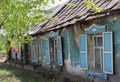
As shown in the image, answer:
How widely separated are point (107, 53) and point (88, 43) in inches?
56.6

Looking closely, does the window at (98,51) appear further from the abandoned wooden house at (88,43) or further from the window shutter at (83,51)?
the window shutter at (83,51)

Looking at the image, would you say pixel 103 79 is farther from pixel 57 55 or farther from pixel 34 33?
pixel 34 33

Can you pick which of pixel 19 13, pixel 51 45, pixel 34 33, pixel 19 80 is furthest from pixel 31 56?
pixel 19 13

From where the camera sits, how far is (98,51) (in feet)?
32.7

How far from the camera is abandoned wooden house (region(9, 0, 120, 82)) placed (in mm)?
8859

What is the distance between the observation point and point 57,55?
523 inches

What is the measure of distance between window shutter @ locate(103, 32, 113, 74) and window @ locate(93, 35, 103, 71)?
2.00ft

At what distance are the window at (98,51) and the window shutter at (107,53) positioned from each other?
2.00ft

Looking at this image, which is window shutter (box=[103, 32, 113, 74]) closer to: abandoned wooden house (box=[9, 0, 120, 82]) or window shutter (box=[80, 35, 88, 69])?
abandoned wooden house (box=[9, 0, 120, 82])

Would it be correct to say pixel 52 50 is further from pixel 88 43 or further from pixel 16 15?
pixel 16 15

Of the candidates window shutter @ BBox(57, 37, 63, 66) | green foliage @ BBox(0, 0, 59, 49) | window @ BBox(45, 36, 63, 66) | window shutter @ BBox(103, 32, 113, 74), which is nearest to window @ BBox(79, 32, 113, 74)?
window shutter @ BBox(103, 32, 113, 74)

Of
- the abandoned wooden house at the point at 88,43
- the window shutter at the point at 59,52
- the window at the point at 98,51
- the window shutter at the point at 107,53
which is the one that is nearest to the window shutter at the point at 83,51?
the abandoned wooden house at the point at 88,43

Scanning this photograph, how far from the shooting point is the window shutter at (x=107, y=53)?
8.88m

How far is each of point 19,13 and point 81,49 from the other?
2.84 meters
